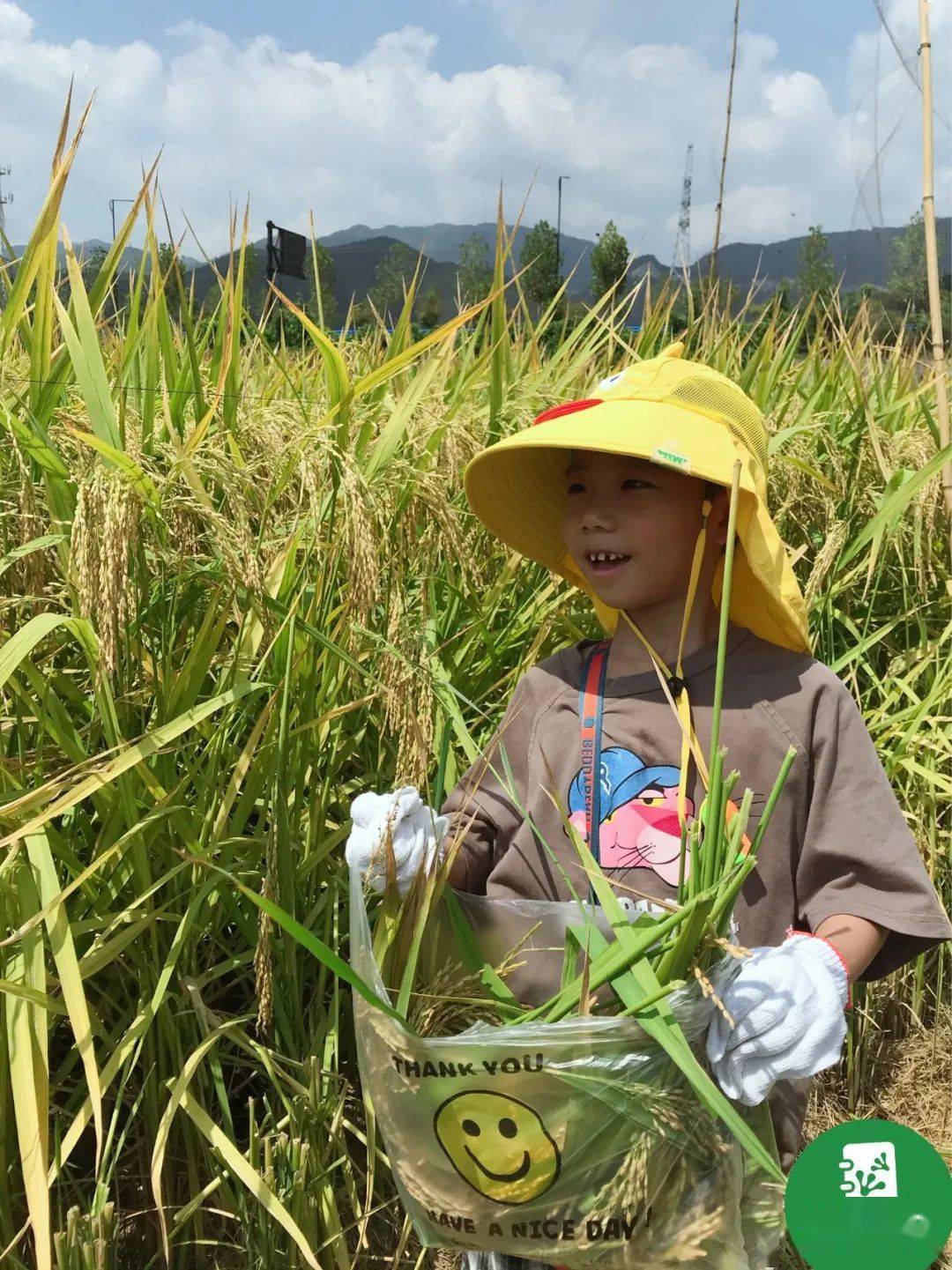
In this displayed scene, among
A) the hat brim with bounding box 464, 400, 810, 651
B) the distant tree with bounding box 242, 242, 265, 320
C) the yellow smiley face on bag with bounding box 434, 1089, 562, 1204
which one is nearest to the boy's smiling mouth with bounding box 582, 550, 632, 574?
the hat brim with bounding box 464, 400, 810, 651

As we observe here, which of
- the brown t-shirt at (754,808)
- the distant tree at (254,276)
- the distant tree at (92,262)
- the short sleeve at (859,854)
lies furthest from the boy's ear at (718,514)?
the distant tree at (92,262)

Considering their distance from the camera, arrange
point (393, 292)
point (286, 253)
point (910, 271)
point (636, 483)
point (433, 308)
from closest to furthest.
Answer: point (636, 483) < point (286, 253) < point (393, 292) < point (910, 271) < point (433, 308)

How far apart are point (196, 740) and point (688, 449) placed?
0.78m

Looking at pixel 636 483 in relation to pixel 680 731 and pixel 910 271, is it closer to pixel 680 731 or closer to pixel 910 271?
pixel 680 731

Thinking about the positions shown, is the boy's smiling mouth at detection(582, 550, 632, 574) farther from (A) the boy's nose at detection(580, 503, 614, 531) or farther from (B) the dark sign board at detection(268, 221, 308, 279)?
(B) the dark sign board at detection(268, 221, 308, 279)

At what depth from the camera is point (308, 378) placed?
2.63 meters

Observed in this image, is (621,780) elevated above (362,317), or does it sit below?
below

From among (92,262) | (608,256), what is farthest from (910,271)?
(608,256)

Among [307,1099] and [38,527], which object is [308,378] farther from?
[307,1099]

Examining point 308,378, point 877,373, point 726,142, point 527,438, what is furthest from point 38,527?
point 726,142

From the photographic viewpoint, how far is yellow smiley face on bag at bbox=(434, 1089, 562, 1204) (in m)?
0.97

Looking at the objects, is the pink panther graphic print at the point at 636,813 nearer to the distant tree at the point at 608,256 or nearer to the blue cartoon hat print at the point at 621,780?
the blue cartoon hat print at the point at 621,780

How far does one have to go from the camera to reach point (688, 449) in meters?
1.39

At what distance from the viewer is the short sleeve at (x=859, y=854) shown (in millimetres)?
1262
